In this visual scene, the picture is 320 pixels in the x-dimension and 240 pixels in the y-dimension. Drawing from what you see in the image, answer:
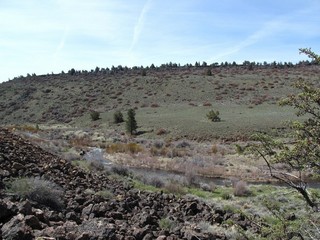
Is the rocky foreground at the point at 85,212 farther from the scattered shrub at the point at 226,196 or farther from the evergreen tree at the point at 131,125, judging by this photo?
the evergreen tree at the point at 131,125

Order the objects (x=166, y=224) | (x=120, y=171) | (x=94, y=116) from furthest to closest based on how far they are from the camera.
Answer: (x=94, y=116)
(x=120, y=171)
(x=166, y=224)

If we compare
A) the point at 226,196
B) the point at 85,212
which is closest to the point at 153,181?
the point at 226,196

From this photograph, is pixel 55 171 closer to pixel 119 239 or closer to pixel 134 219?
pixel 134 219

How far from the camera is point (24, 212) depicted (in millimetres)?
7816

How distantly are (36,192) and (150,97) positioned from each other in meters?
64.1

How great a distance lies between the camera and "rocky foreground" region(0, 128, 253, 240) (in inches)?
289

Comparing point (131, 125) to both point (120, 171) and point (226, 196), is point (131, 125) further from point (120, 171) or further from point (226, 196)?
point (226, 196)

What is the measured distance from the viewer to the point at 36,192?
9.94 meters

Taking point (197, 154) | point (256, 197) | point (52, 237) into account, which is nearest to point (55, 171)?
point (52, 237)

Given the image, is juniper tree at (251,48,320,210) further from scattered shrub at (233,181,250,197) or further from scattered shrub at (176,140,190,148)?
scattered shrub at (176,140,190,148)

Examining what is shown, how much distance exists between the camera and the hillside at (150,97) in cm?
5777

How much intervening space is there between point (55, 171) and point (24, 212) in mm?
6527

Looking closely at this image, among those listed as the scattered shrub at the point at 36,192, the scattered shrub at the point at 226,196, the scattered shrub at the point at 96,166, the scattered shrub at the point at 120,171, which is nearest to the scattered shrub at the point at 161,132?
the scattered shrub at the point at 120,171

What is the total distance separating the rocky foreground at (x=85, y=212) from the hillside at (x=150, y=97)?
32.4m
